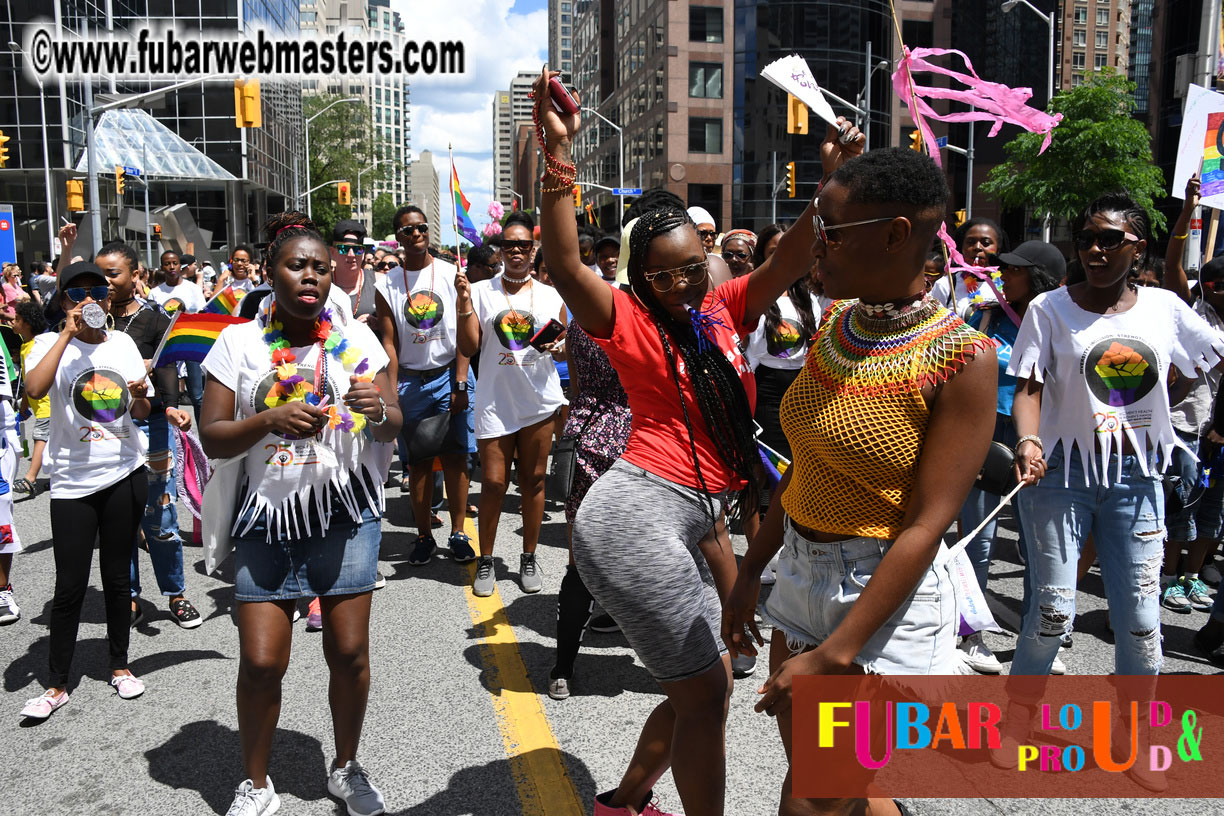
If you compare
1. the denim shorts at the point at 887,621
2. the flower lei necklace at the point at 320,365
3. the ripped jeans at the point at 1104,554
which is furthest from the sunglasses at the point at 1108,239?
the flower lei necklace at the point at 320,365

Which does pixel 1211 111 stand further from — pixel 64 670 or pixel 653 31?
pixel 653 31

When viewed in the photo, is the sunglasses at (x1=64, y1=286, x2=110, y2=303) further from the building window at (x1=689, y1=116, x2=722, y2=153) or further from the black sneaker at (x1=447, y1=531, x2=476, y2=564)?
the building window at (x1=689, y1=116, x2=722, y2=153)

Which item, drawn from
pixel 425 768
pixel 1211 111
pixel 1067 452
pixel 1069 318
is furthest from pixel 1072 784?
pixel 1211 111

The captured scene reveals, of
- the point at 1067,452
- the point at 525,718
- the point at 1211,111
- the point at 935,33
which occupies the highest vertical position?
the point at 935,33

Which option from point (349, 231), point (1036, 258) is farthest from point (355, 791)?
point (349, 231)

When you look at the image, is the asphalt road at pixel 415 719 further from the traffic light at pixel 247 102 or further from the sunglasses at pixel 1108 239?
the traffic light at pixel 247 102

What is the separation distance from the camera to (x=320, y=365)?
3.22m

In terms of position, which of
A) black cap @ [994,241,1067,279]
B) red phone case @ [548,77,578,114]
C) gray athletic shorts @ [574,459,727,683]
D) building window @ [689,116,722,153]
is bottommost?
gray athletic shorts @ [574,459,727,683]

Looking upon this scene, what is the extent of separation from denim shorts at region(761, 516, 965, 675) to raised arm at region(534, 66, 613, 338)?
90cm

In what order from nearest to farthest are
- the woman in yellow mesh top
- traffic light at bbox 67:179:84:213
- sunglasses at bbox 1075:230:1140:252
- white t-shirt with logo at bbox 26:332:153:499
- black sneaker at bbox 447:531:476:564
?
the woman in yellow mesh top < sunglasses at bbox 1075:230:1140:252 < white t-shirt with logo at bbox 26:332:153:499 < black sneaker at bbox 447:531:476:564 < traffic light at bbox 67:179:84:213

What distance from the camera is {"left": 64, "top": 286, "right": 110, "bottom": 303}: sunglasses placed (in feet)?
14.6

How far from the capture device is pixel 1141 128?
26281 mm

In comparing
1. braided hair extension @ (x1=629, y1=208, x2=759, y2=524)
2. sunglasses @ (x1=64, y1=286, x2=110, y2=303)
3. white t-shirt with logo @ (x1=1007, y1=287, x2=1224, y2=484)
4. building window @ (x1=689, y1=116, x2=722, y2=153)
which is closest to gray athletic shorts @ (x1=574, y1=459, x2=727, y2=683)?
braided hair extension @ (x1=629, y1=208, x2=759, y2=524)

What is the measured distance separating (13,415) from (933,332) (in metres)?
5.45
